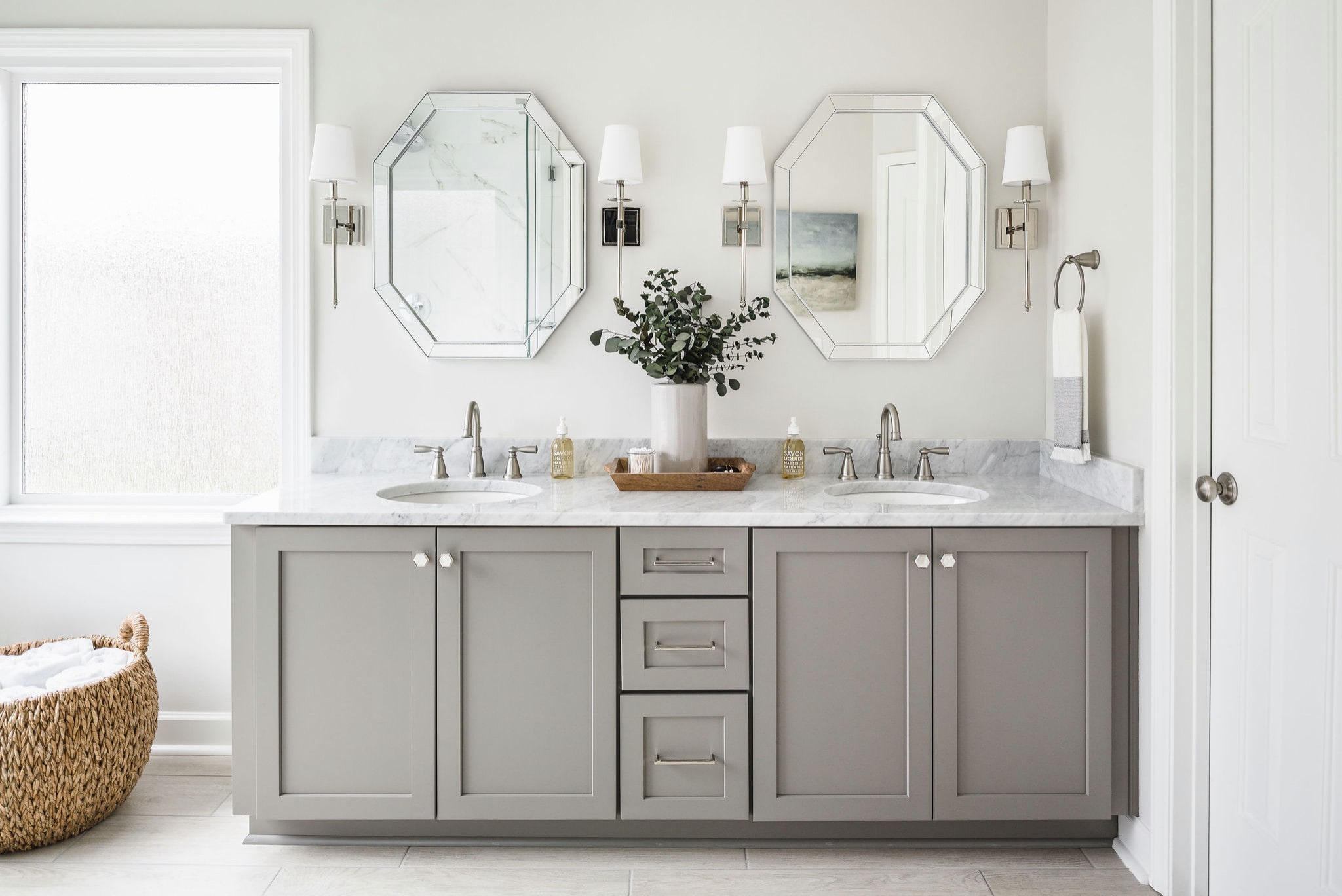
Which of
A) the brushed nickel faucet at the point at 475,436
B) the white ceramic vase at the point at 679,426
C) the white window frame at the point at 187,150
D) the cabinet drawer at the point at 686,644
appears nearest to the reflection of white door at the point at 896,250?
the white ceramic vase at the point at 679,426

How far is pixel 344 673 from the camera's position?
2020 mm

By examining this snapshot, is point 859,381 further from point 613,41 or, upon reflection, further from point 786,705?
point 613,41

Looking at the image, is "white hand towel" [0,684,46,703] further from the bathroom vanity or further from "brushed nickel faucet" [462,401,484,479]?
"brushed nickel faucet" [462,401,484,479]

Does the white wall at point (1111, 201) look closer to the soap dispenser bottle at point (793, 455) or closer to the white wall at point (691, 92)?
the white wall at point (691, 92)

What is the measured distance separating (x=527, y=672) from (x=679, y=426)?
75 centimetres

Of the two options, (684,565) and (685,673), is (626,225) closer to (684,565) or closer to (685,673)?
(684,565)

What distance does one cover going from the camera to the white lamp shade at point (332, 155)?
2.44 meters

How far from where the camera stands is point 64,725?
6.72 feet

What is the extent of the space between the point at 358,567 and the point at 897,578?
1.17 m

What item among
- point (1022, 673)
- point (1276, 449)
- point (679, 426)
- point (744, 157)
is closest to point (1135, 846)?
point (1022, 673)

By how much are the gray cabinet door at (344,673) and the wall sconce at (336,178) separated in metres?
0.87

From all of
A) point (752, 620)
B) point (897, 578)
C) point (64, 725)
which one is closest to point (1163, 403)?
point (897, 578)

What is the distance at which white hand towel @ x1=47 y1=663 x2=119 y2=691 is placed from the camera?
2.15 meters

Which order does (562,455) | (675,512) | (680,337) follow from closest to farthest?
(675,512) → (680,337) → (562,455)
